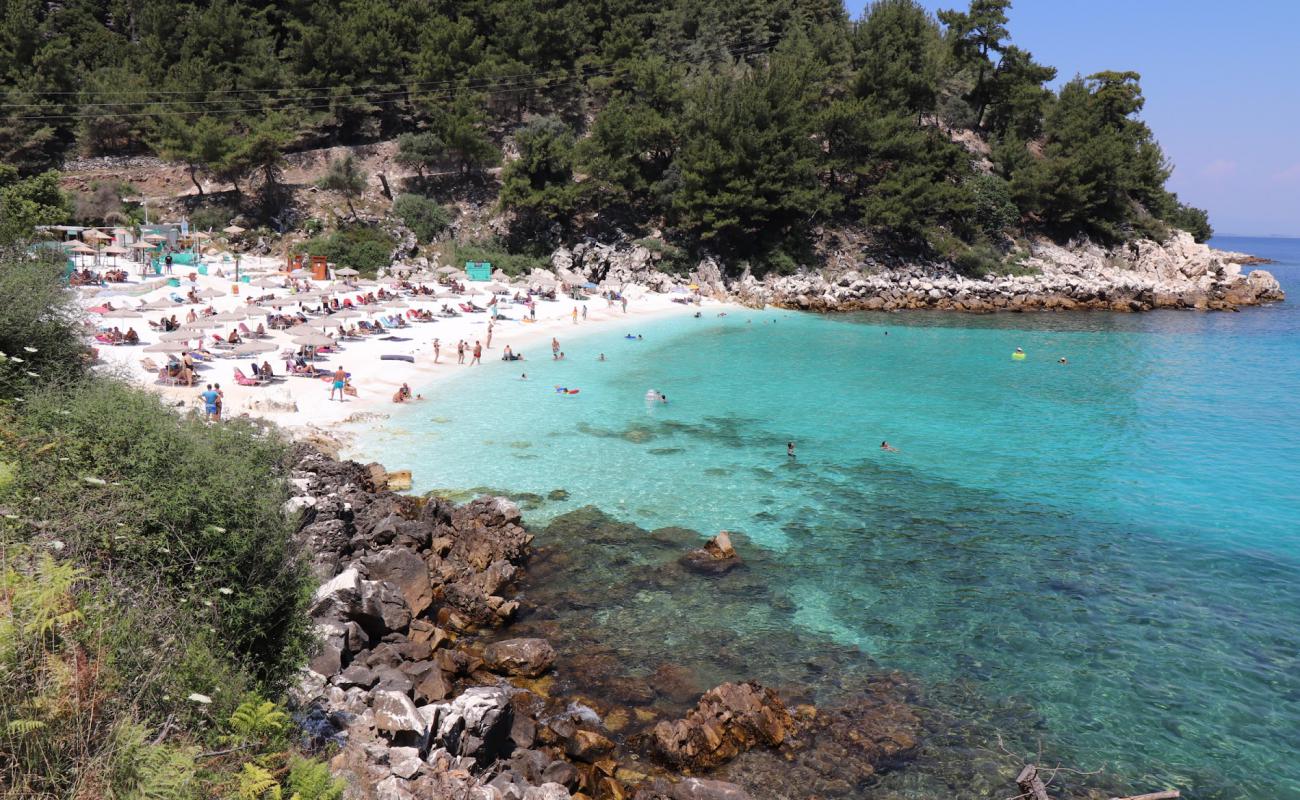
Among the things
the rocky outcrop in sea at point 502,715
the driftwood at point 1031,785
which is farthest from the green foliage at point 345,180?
the driftwood at point 1031,785

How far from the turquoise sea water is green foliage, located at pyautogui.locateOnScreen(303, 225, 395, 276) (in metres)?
22.4

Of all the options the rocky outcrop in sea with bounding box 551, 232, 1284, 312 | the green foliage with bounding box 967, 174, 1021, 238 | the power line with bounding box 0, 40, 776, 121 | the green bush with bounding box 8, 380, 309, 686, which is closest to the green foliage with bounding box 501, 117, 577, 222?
the rocky outcrop in sea with bounding box 551, 232, 1284, 312

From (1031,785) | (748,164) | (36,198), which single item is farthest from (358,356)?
(748,164)

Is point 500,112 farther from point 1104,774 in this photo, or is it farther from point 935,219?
point 1104,774

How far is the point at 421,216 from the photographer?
60.0 m

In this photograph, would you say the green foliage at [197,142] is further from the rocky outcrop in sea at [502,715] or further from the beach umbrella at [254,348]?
the rocky outcrop in sea at [502,715]

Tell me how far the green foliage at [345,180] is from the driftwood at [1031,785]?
61953 mm

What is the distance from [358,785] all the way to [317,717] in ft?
5.65

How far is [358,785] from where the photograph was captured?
749 cm

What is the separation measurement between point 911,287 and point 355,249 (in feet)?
149

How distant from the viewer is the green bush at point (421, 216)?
59.4 meters

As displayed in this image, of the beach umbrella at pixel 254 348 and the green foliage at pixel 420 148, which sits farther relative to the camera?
the green foliage at pixel 420 148

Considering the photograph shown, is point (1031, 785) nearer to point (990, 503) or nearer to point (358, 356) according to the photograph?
point (990, 503)

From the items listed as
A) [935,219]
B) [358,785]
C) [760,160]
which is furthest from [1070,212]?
[358,785]
